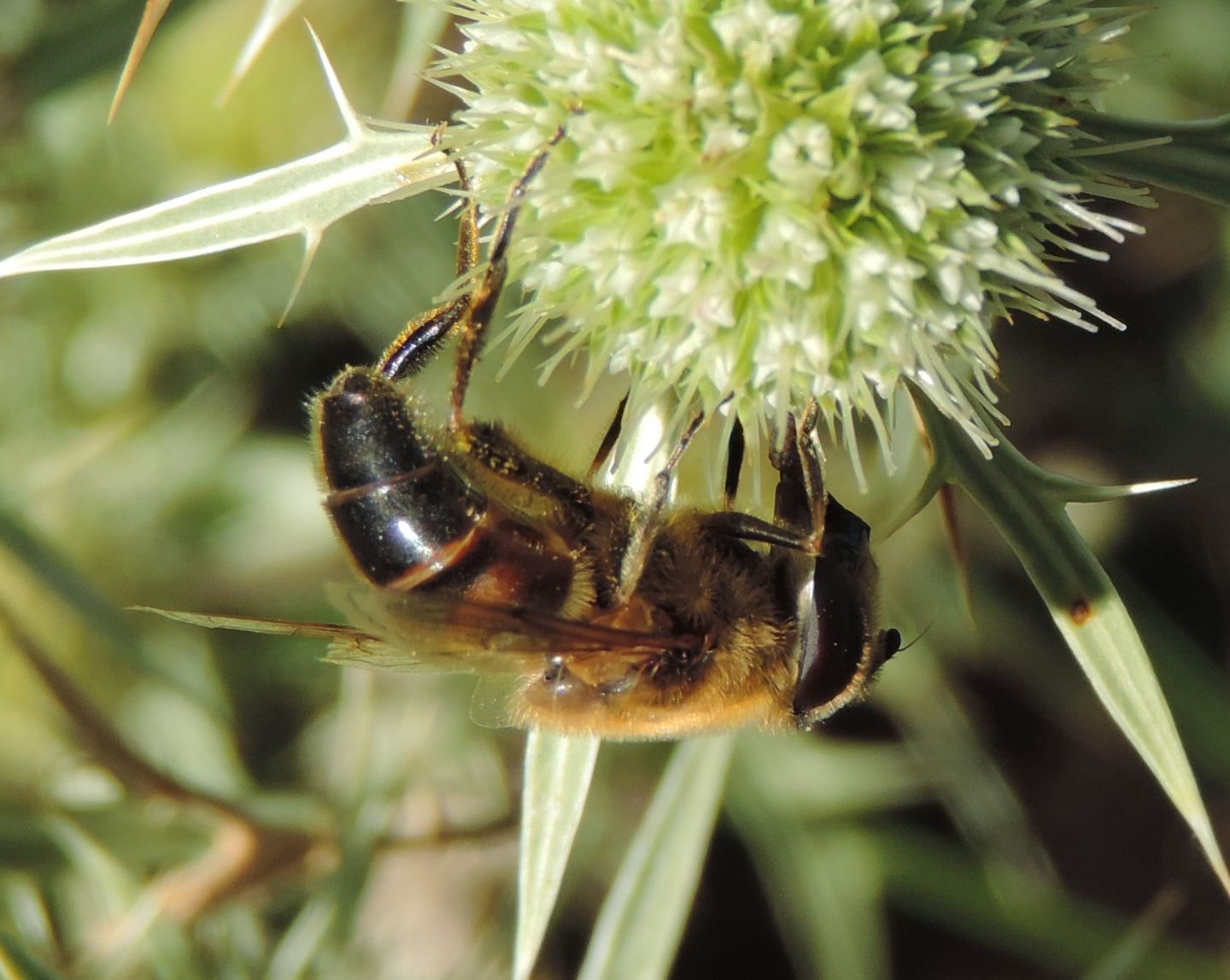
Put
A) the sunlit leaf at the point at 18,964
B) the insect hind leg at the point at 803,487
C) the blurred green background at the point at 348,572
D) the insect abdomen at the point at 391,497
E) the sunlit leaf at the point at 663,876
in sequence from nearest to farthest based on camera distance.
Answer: the insect abdomen at the point at 391,497 → the insect hind leg at the point at 803,487 → the sunlit leaf at the point at 18,964 → the sunlit leaf at the point at 663,876 → the blurred green background at the point at 348,572

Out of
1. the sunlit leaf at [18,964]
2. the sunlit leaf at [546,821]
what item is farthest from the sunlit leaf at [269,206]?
the sunlit leaf at [18,964]

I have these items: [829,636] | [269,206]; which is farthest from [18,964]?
[829,636]

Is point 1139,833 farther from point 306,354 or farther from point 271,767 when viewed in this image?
point 306,354

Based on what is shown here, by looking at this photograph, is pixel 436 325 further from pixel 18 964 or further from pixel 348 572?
pixel 348 572

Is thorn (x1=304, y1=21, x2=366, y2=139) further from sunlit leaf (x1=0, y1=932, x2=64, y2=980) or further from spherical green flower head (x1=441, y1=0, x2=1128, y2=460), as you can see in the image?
sunlit leaf (x1=0, y1=932, x2=64, y2=980)

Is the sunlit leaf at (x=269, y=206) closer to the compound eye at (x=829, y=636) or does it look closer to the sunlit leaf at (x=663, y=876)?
the compound eye at (x=829, y=636)

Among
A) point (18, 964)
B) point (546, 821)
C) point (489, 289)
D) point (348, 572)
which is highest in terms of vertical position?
point (489, 289)
